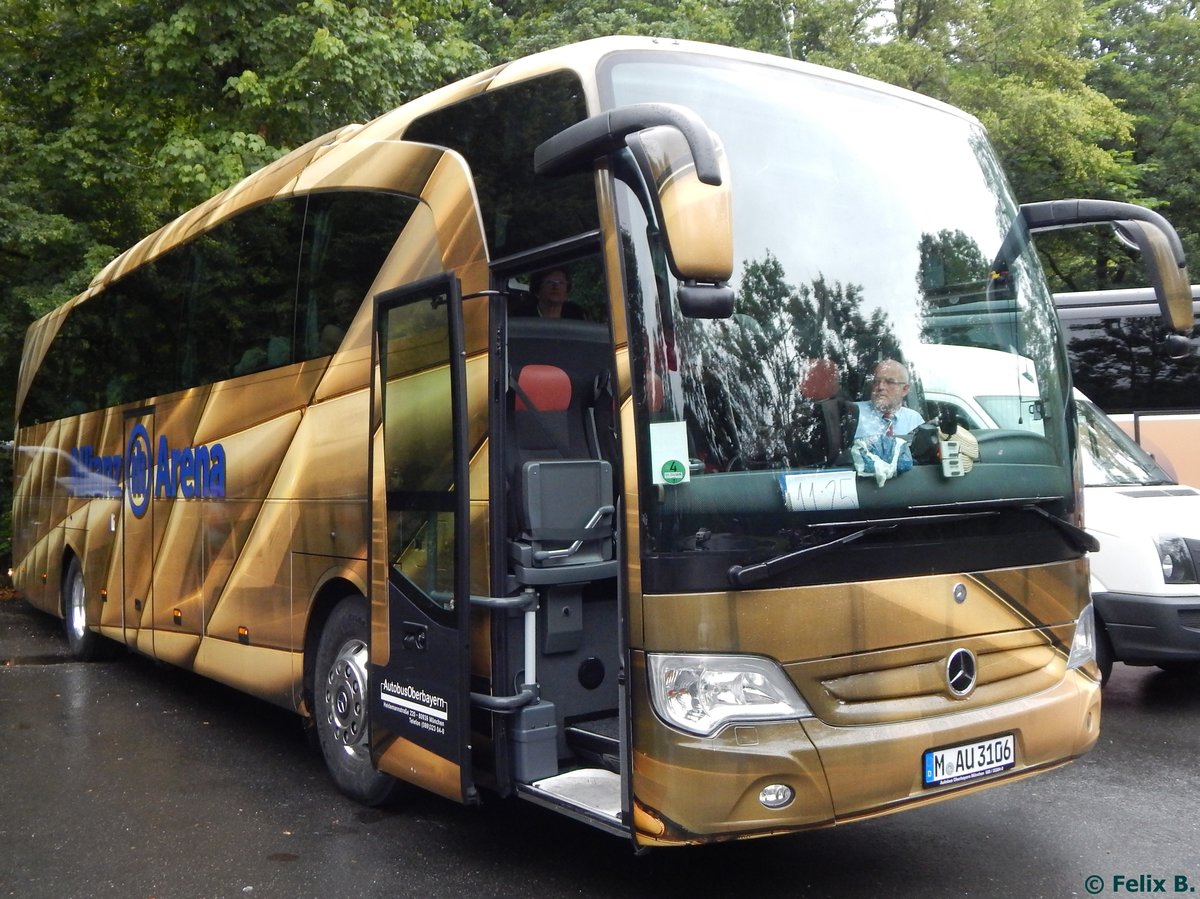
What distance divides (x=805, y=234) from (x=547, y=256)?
1012mm

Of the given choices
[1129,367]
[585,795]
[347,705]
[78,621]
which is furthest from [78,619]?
[1129,367]

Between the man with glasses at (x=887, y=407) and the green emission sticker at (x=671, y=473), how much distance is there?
0.71m

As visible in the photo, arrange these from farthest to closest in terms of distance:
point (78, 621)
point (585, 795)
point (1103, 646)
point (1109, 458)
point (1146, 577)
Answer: point (78, 621)
point (1109, 458)
point (1103, 646)
point (1146, 577)
point (585, 795)

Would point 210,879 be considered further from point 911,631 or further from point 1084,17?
point 1084,17

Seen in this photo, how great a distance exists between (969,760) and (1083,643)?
1032 mm

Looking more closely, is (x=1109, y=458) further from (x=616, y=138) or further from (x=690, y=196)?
(x=690, y=196)

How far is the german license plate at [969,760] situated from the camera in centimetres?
468

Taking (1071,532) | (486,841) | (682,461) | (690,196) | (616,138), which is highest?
(616,138)

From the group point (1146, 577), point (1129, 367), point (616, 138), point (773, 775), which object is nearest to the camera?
point (773, 775)

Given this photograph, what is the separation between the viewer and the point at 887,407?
479 centimetres

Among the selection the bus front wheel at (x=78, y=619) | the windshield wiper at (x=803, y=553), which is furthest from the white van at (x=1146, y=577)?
the bus front wheel at (x=78, y=619)

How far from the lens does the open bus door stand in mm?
5250

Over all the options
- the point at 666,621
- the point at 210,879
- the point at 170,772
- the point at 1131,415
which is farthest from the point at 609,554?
A: the point at 1131,415

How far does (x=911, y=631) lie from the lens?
4770mm
